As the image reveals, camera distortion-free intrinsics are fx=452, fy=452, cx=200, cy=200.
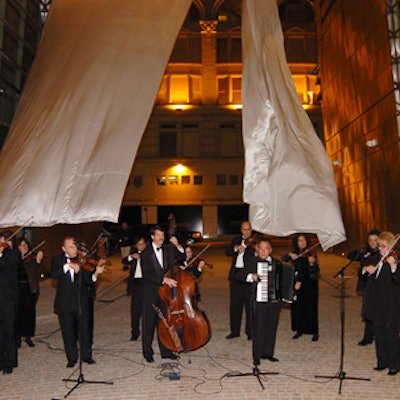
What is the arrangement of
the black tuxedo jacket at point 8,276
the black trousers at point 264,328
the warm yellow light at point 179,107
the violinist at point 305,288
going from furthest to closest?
the warm yellow light at point 179,107 → the violinist at point 305,288 → the black trousers at point 264,328 → the black tuxedo jacket at point 8,276

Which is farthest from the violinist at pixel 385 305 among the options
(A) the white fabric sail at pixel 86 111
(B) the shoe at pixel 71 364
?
(B) the shoe at pixel 71 364

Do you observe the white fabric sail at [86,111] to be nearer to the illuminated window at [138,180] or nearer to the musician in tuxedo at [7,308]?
the musician in tuxedo at [7,308]

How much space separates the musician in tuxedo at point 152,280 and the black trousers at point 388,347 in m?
3.00

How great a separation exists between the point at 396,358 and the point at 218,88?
93.3 feet

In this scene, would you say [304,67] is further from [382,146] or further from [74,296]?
[74,296]

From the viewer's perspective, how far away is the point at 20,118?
23.8ft

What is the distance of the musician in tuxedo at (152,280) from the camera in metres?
6.88

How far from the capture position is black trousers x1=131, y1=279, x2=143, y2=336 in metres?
8.25

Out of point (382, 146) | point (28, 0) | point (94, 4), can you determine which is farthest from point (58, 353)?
point (382, 146)

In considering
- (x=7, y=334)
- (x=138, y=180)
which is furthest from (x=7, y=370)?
(x=138, y=180)

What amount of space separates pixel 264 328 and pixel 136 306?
2.76 m

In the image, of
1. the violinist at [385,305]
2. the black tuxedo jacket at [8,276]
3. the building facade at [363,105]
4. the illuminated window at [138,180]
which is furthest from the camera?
the illuminated window at [138,180]

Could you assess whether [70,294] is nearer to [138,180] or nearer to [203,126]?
[138,180]

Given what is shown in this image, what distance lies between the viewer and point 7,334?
6.38 m
